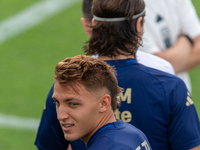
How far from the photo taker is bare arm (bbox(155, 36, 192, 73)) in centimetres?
322

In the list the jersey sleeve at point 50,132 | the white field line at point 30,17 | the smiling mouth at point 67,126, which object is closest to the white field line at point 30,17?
the white field line at point 30,17

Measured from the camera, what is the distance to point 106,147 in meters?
1.88

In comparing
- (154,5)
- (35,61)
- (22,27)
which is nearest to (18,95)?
(35,61)

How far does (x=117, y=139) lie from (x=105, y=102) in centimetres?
23

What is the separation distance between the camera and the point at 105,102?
6.73 feet

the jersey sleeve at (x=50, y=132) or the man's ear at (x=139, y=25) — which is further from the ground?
the man's ear at (x=139, y=25)

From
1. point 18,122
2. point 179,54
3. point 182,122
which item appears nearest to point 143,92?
point 182,122

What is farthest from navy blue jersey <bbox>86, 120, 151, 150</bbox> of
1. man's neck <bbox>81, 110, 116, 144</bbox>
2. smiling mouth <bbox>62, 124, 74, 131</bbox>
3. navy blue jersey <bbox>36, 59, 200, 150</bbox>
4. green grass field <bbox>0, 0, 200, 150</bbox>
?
green grass field <bbox>0, 0, 200, 150</bbox>

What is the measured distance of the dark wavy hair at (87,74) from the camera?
6.54 feet

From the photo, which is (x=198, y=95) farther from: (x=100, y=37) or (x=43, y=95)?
(x=100, y=37)

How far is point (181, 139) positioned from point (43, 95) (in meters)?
4.04

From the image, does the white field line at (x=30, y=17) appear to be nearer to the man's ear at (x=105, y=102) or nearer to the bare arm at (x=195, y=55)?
the bare arm at (x=195, y=55)

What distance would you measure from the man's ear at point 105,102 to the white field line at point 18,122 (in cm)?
350

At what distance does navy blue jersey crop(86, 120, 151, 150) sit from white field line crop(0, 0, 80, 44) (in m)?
6.02
